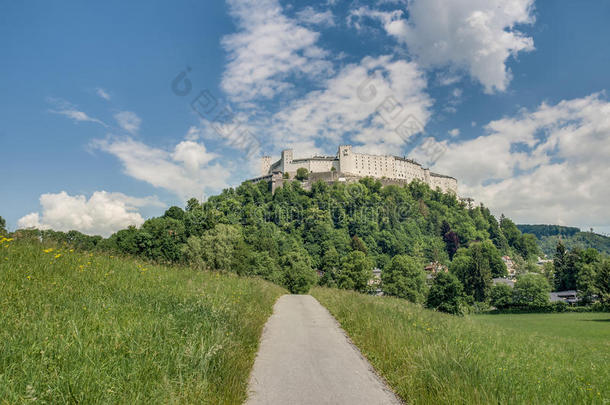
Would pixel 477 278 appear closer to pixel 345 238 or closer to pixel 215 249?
pixel 345 238

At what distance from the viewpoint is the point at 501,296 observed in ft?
246

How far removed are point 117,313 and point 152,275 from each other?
380 centimetres

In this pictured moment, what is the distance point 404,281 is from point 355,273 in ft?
34.0

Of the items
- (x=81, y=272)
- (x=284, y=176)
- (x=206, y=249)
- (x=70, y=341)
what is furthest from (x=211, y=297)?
(x=284, y=176)

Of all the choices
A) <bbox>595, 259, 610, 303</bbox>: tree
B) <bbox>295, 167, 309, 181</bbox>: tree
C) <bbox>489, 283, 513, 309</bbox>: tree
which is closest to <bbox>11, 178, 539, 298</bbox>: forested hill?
<bbox>489, 283, 513, 309</bbox>: tree

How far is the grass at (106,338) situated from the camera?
3.53 metres

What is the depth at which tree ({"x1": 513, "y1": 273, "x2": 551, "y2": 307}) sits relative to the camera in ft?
230

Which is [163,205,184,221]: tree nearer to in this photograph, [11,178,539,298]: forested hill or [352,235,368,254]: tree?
[11,178,539,298]: forested hill

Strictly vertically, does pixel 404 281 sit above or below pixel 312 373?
below

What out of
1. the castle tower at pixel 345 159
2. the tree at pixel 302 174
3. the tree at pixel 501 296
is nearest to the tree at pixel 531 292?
the tree at pixel 501 296

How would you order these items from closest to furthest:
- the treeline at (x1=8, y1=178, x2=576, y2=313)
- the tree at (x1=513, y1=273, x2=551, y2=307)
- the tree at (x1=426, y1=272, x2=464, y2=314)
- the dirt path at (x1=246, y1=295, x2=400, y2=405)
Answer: the dirt path at (x1=246, y1=295, x2=400, y2=405) < the tree at (x1=426, y1=272, x2=464, y2=314) < the treeline at (x1=8, y1=178, x2=576, y2=313) < the tree at (x1=513, y1=273, x2=551, y2=307)

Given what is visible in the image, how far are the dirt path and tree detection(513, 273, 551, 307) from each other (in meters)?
78.4

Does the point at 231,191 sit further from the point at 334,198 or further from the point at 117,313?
the point at 117,313

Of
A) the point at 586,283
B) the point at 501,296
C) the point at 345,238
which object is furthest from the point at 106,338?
the point at 345,238
